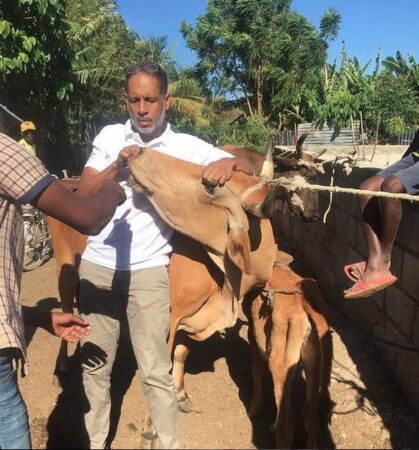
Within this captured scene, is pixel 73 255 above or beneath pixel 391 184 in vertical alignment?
beneath

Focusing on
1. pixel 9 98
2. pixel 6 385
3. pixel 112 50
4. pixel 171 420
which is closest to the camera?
pixel 6 385

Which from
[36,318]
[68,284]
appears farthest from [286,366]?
[68,284]

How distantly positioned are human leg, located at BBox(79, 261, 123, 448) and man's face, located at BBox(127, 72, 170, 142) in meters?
0.89

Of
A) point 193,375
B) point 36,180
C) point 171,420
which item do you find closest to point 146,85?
point 36,180

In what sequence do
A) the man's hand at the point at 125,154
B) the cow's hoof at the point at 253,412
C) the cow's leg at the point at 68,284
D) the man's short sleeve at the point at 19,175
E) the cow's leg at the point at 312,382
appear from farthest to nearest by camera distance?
the cow's leg at the point at 68,284, the cow's hoof at the point at 253,412, the cow's leg at the point at 312,382, the man's hand at the point at 125,154, the man's short sleeve at the point at 19,175

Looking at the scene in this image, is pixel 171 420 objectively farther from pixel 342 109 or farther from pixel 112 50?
pixel 112 50

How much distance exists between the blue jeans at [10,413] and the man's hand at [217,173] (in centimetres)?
129

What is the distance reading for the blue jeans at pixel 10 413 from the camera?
6.03ft

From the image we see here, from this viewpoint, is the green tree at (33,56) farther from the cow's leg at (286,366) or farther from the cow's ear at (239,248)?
the cow's leg at (286,366)

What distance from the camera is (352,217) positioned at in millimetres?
5266

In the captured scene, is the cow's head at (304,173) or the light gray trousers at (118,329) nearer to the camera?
the light gray trousers at (118,329)

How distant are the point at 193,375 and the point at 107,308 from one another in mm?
1849

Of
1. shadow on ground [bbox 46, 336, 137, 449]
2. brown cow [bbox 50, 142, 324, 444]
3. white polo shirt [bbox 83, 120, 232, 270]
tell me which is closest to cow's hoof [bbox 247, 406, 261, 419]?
brown cow [bbox 50, 142, 324, 444]

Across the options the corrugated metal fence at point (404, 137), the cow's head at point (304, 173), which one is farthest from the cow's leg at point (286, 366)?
the corrugated metal fence at point (404, 137)
